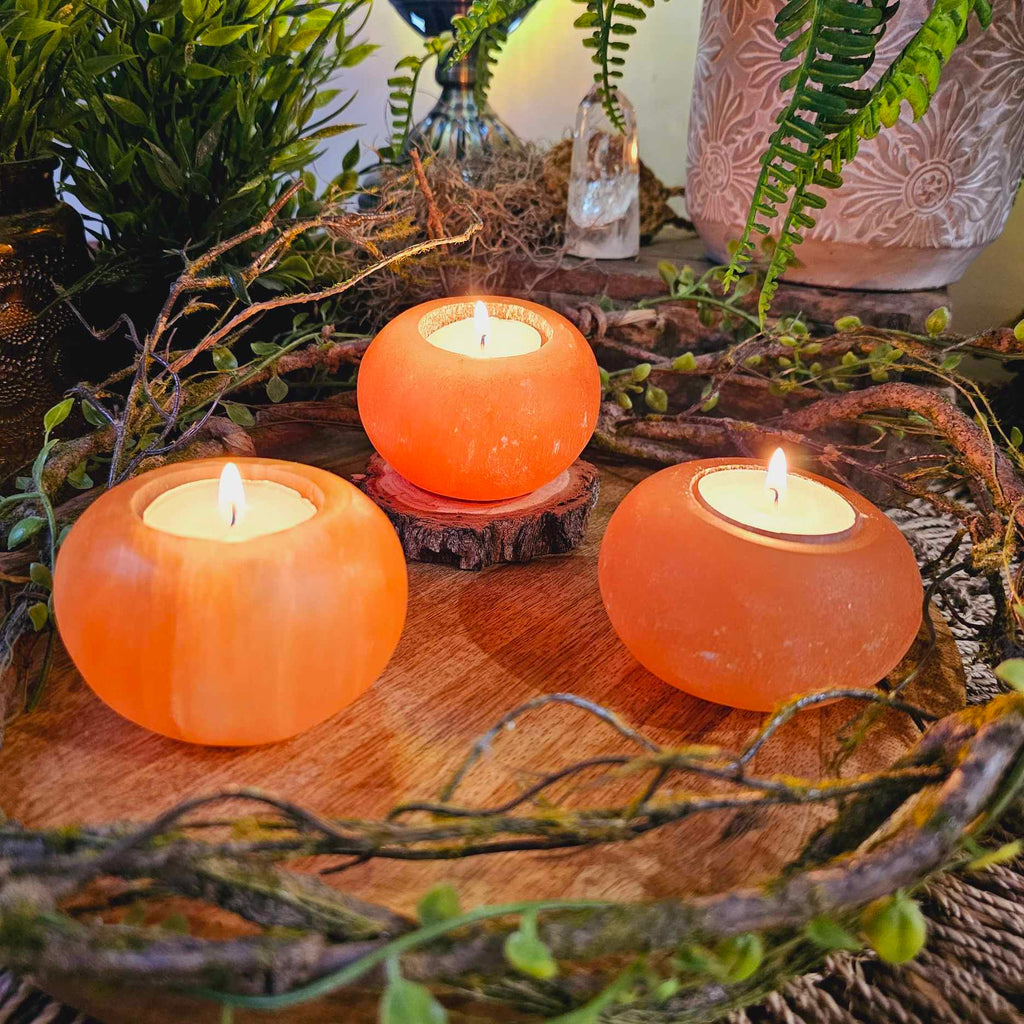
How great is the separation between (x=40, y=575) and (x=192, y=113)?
0.50 metres

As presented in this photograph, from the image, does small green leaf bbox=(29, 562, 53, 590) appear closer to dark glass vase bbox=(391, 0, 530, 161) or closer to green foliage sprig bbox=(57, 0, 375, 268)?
green foliage sprig bbox=(57, 0, 375, 268)

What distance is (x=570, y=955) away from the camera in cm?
Result: 34

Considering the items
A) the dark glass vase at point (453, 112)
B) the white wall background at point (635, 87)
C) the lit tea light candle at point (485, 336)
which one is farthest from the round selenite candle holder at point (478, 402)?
the white wall background at point (635, 87)

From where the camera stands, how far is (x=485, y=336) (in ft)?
2.49

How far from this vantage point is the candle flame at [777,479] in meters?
0.61

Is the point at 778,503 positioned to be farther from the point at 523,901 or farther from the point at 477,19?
the point at 477,19

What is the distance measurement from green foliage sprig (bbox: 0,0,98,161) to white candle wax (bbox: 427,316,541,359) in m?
0.35

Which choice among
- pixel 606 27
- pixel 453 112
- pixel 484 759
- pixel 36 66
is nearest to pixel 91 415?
pixel 36 66

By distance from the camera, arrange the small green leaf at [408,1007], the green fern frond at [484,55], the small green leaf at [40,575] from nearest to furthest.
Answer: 1. the small green leaf at [408,1007]
2. the small green leaf at [40,575]
3. the green fern frond at [484,55]

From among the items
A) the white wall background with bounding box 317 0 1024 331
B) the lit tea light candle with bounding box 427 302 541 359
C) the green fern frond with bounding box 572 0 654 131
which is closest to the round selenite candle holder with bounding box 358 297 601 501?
the lit tea light candle with bounding box 427 302 541 359

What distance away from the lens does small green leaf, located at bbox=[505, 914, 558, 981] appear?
1.04 ft

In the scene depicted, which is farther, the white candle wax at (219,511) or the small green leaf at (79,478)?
the small green leaf at (79,478)

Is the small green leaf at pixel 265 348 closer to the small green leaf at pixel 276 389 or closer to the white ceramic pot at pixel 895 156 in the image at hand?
the small green leaf at pixel 276 389

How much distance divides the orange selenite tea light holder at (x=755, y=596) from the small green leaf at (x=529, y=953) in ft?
0.82
